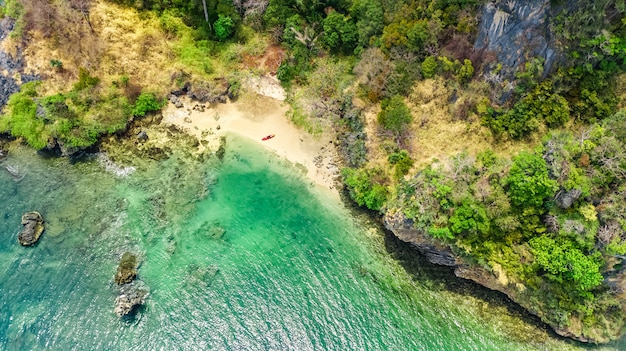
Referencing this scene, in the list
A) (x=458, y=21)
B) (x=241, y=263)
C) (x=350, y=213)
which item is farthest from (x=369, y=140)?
(x=241, y=263)

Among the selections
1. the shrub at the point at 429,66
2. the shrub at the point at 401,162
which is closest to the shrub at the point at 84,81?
the shrub at the point at 401,162

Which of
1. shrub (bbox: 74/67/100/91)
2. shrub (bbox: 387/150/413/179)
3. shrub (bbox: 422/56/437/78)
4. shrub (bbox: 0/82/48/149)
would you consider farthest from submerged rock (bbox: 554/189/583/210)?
shrub (bbox: 0/82/48/149)

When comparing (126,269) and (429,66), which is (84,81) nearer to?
(126,269)

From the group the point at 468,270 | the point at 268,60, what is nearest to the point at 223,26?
the point at 268,60

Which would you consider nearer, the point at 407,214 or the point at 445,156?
the point at 407,214

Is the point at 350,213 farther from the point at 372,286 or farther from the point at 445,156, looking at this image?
the point at 445,156

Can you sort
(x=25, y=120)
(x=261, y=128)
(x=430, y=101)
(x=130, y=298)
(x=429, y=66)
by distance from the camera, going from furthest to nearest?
(x=261, y=128) < (x=25, y=120) < (x=430, y=101) < (x=429, y=66) < (x=130, y=298)

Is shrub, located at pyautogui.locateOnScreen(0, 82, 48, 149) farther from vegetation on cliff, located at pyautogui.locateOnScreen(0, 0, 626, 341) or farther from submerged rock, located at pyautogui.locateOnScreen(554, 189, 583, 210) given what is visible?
submerged rock, located at pyautogui.locateOnScreen(554, 189, 583, 210)
